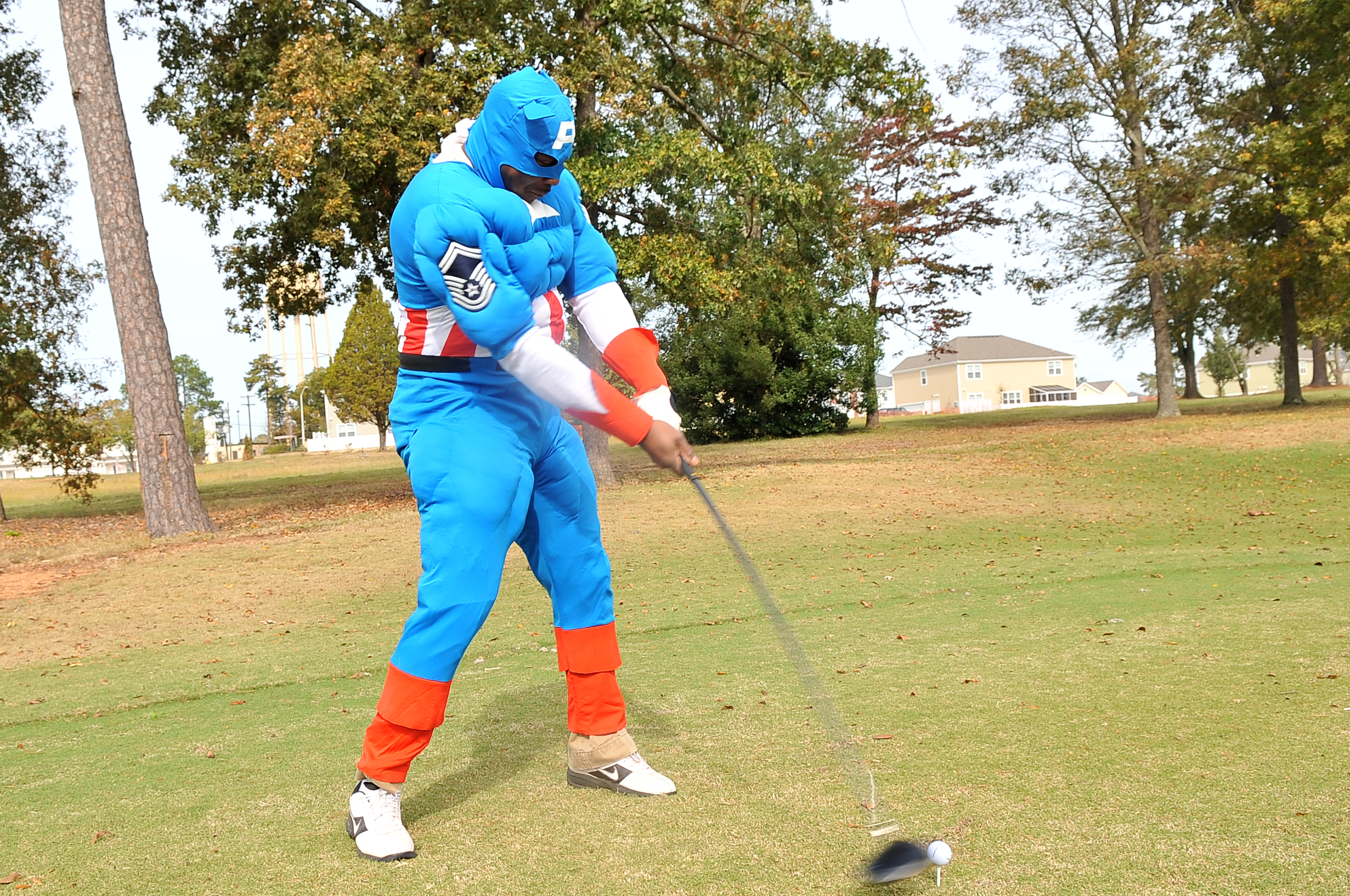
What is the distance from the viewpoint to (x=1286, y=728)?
410 centimetres

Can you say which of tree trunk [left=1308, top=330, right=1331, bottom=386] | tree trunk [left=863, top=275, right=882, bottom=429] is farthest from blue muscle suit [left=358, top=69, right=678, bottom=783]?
tree trunk [left=1308, top=330, right=1331, bottom=386]

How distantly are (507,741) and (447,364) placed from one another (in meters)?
1.92

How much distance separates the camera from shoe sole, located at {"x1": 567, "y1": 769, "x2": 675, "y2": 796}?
388 centimetres

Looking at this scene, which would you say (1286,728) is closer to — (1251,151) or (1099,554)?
(1099,554)

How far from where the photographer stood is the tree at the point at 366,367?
216 ft

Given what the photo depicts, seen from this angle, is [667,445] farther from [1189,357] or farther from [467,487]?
[1189,357]

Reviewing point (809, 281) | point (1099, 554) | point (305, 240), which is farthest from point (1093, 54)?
point (1099, 554)

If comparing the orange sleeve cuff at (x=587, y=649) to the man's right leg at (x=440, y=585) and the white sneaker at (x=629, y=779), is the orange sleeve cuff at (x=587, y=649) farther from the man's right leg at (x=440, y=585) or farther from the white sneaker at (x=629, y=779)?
the man's right leg at (x=440, y=585)

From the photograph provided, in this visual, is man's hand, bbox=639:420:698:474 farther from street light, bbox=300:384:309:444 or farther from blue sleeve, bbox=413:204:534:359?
street light, bbox=300:384:309:444

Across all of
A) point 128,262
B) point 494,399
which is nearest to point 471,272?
point 494,399

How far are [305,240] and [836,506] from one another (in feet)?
37.4

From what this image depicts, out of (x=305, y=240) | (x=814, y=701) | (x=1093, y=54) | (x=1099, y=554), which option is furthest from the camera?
(x=1093, y=54)

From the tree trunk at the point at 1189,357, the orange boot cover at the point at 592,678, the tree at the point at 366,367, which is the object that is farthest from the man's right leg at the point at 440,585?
the tree at the point at 366,367

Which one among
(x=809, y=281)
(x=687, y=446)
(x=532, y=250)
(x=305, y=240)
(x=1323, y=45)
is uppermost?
(x=1323, y=45)
